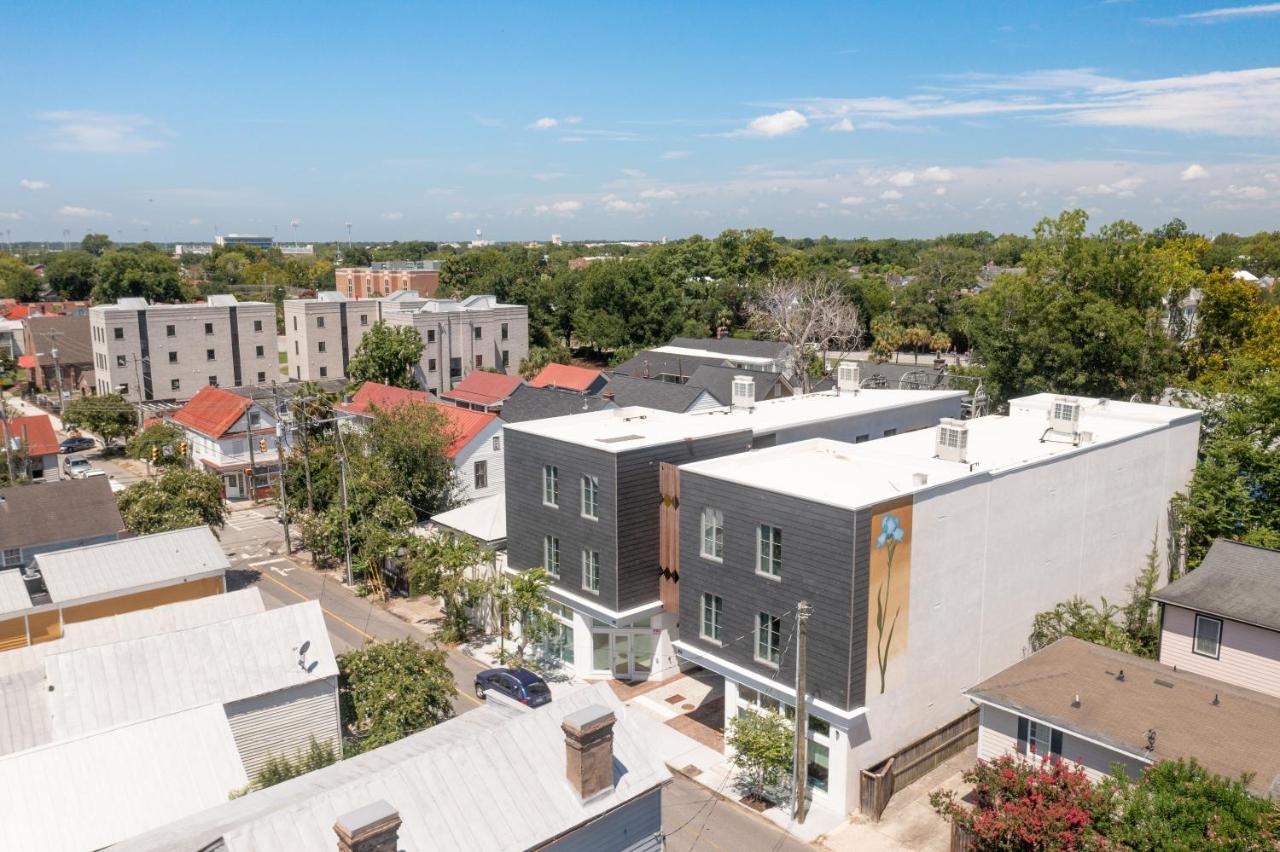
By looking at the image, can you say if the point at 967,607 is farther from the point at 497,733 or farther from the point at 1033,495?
the point at 497,733

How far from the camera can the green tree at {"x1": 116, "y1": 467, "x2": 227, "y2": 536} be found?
3869cm

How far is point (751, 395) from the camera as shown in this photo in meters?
34.2

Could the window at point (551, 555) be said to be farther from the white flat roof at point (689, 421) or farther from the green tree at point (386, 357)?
the green tree at point (386, 357)

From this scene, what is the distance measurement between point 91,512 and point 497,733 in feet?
95.0

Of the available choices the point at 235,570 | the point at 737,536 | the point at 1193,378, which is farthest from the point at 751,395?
the point at 1193,378

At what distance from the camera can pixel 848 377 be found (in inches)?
1518

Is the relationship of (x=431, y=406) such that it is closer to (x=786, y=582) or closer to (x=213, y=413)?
(x=213, y=413)

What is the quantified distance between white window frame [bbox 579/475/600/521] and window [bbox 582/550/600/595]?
120cm

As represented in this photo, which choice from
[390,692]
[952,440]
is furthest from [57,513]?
[952,440]

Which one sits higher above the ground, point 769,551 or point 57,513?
point 769,551

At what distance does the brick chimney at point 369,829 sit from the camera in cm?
1196

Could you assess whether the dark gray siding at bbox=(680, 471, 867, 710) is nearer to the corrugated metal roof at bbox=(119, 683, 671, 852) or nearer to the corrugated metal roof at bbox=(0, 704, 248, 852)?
the corrugated metal roof at bbox=(119, 683, 671, 852)

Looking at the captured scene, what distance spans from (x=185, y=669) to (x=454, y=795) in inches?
439

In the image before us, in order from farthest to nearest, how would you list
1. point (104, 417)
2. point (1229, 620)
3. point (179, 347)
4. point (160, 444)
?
point (179, 347) → point (104, 417) → point (160, 444) → point (1229, 620)
